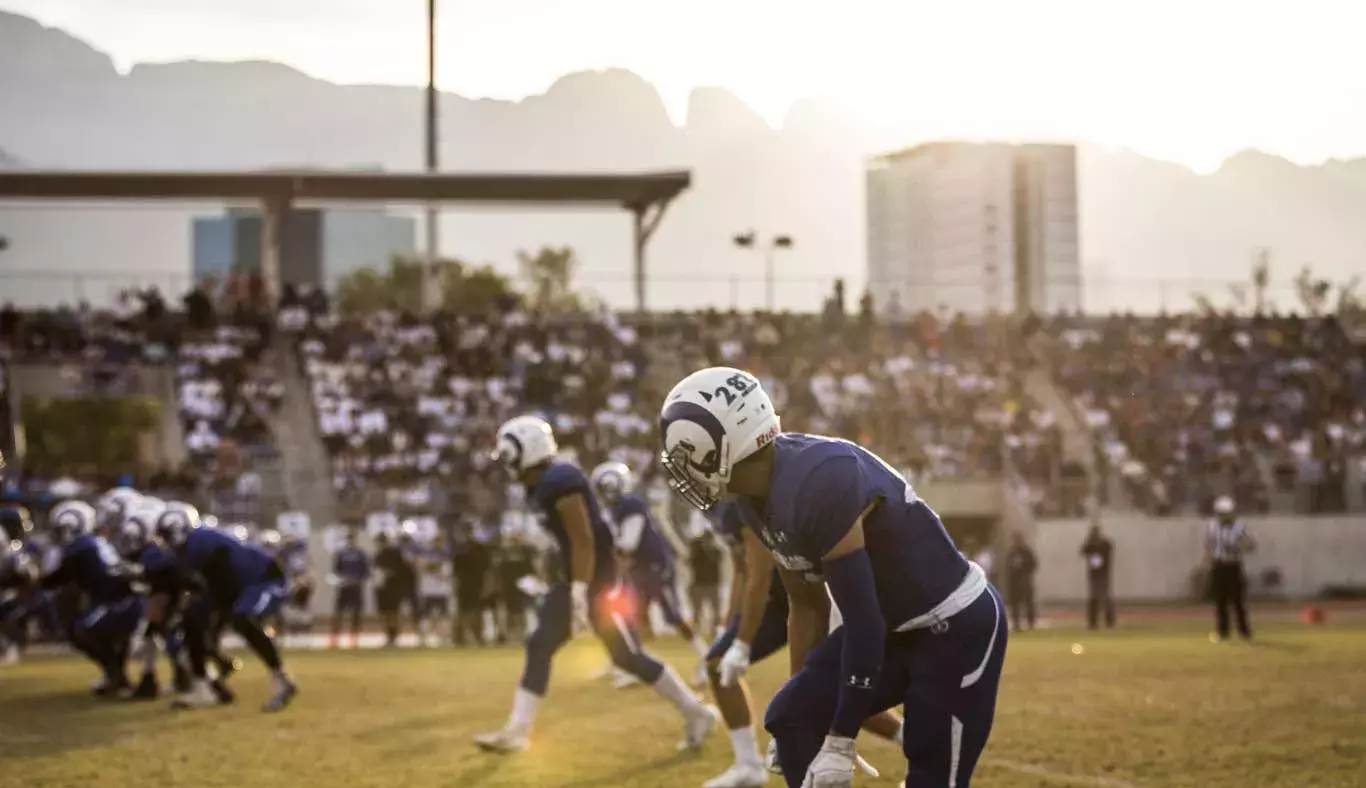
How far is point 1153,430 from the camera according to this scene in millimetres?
38000

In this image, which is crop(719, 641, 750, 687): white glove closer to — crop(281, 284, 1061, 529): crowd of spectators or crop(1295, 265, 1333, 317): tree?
crop(281, 284, 1061, 529): crowd of spectators

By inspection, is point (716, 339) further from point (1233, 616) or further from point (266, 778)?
point (266, 778)

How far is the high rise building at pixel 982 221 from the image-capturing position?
48719 millimetres

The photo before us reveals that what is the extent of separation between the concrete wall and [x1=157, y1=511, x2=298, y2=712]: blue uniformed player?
22.2m

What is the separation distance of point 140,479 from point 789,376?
1390 cm

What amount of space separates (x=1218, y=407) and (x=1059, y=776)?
29.3m

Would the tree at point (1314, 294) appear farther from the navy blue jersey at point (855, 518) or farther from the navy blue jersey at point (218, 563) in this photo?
the navy blue jersey at point (855, 518)

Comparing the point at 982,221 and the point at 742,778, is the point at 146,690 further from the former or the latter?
the point at 982,221

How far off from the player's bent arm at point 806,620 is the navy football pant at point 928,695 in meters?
0.60

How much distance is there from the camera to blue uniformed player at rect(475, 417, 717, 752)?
42.0 feet

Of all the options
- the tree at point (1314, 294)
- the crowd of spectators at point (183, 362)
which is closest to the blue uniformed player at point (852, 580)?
the crowd of spectators at point (183, 362)

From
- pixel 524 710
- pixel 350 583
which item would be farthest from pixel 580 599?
pixel 350 583

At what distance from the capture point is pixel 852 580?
21.0ft

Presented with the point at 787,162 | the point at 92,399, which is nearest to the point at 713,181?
the point at 787,162
